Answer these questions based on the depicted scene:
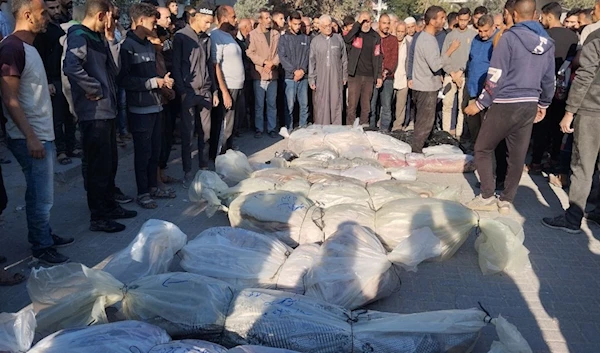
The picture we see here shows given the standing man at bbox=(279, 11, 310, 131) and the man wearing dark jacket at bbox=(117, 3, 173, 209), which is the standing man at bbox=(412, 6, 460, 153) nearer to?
the standing man at bbox=(279, 11, 310, 131)

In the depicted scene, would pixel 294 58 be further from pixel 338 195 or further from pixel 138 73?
pixel 338 195

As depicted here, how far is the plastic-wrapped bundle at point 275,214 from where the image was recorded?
12.6ft

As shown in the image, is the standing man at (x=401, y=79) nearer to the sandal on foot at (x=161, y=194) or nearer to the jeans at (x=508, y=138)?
the jeans at (x=508, y=138)

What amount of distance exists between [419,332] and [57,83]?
520 centimetres

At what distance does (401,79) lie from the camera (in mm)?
8414

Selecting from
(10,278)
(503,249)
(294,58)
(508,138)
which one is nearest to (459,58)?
(294,58)

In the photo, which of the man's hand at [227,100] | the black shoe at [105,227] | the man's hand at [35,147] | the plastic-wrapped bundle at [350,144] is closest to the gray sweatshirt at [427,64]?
the plastic-wrapped bundle at [350,144]

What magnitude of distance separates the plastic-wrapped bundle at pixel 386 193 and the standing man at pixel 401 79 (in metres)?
4.15

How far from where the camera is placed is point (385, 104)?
8758 mm

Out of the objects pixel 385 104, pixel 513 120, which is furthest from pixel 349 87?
pixel 513 120

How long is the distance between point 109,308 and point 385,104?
266 inches

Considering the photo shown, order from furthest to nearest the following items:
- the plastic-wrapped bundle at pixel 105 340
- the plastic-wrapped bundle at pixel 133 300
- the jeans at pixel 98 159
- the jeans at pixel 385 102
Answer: the jeans at pixel 385 102 < the jeans at pixel 98 159 < the plastic-wrapped bundle at pixel 133 300 < the plastic-wrapped bundle at pixel 105 340

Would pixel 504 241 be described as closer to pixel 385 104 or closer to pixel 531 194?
pixel 531 194

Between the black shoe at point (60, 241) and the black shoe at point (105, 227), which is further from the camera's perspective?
the black shoe at point (105, 227)
